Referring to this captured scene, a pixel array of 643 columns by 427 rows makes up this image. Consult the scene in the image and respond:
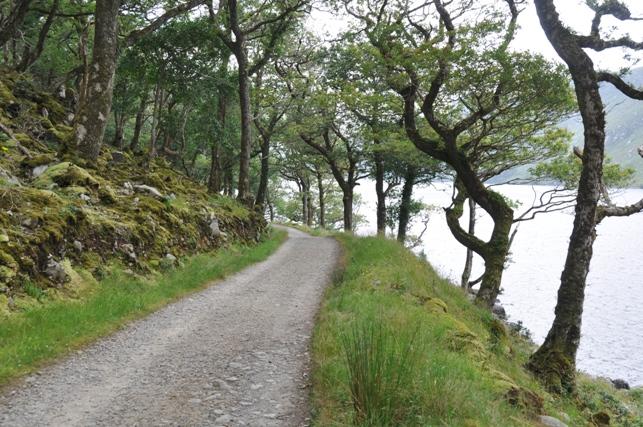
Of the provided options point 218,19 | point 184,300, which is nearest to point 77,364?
point 184,300

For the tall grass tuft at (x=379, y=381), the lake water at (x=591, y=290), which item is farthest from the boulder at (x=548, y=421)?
the lake water at (x=591, y=290)

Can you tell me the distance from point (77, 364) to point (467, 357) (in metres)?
5.04

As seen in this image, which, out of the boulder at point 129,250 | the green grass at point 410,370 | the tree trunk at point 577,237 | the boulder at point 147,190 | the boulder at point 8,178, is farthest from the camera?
the boulder at point 147,190

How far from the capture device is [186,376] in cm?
540

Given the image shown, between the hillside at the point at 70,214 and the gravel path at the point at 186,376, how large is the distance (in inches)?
63.0

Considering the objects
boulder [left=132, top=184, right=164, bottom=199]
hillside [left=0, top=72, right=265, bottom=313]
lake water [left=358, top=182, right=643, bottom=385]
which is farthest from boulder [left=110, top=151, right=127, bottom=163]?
lake water [left=358, top=182, right=643, bottom=385]

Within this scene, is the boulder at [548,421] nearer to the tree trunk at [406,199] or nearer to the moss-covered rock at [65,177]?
the moss-covered rock at [65,177]

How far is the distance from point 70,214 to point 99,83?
4401 millimetres

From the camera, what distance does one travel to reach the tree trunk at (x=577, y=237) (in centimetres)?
Answer: 865

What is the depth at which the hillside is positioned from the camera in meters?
7.14

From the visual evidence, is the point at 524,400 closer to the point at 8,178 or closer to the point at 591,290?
the point at 8,178

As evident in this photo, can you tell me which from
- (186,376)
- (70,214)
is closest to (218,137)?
(70,214)

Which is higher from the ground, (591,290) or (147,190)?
(147,190)

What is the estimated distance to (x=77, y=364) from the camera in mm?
5445
